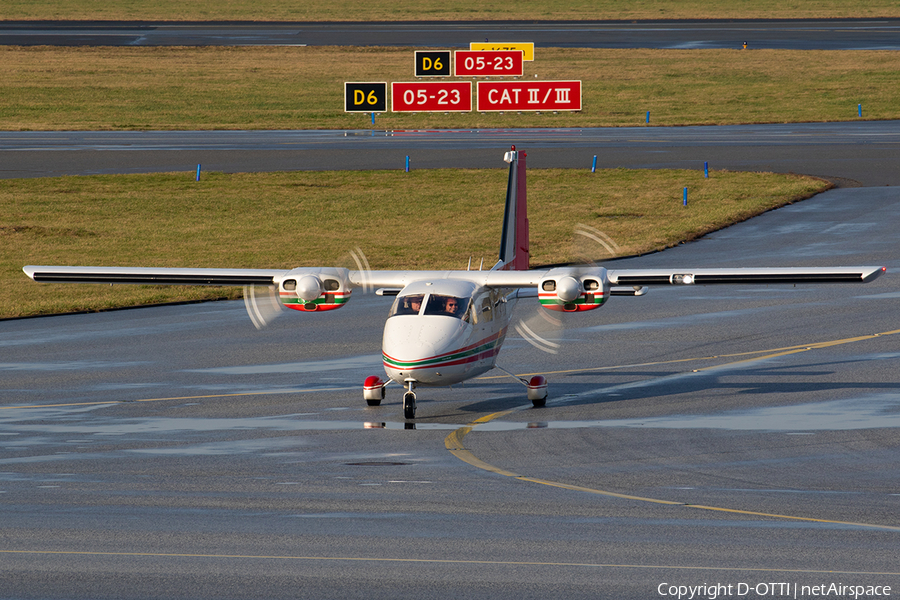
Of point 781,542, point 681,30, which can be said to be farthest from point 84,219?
point 681,30

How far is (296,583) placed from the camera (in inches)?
519

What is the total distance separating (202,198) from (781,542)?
47889 millimetres

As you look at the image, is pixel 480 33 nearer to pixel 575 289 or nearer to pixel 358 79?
pixel 358 79

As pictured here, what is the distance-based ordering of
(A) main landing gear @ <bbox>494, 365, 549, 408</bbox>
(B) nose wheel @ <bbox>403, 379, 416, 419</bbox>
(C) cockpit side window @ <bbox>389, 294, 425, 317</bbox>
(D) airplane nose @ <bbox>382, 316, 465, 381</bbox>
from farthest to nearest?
1. (A) main landing gear @ <bbox>494, 365, 549, 408</bbox>
2. (C) cockpit side window @ <bbox>389, 294, 425, 317</bbox>
3. (B) nose wheel @ <bbox>403, 379, 416, 419</bbox>
4. (D) airplane nose @ <bbox>382, 316, 465, 381</bbox>

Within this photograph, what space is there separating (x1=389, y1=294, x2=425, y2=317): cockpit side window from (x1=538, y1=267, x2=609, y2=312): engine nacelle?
8.76 ft

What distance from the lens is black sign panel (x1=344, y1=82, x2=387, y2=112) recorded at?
88562 millimetres

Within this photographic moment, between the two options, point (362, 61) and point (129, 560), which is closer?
point (129, 560)

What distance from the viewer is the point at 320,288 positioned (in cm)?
2511

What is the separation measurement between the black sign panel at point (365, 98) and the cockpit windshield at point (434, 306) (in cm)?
6586

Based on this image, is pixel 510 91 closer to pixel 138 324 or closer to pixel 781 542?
pixel 138 324

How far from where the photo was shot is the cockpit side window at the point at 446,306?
23.3m

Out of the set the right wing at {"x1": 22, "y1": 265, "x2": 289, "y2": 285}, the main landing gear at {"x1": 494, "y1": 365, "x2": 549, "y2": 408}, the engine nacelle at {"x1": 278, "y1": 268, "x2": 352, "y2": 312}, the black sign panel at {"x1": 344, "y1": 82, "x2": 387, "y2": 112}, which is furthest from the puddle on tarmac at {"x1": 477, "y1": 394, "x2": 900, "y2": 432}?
the black sign panel at {"x1": 344, "y1": 82, "x2": 387, "y2": 112}

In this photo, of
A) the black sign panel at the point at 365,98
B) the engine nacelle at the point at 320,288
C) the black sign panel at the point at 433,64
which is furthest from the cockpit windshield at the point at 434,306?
the black sign panel at the point at 365,98

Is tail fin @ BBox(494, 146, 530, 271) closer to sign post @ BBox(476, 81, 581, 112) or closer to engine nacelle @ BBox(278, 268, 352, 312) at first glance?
engine nacelle @ BBox(278, 268, 352, 312)
